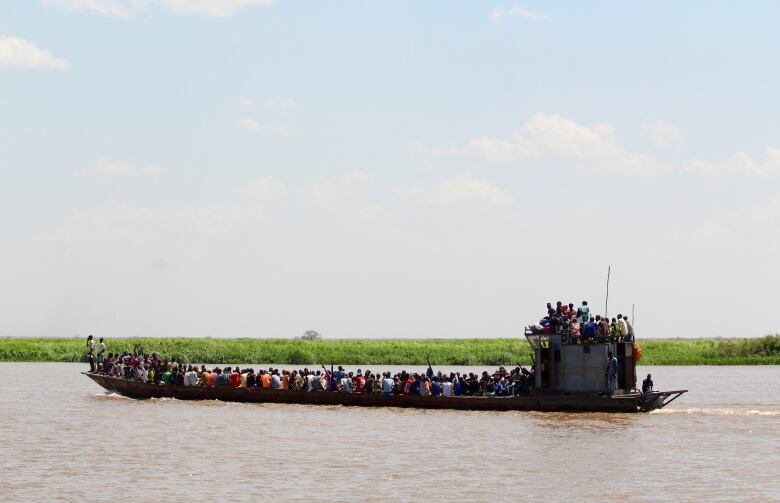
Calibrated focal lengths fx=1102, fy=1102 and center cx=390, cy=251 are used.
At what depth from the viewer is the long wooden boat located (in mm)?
34375

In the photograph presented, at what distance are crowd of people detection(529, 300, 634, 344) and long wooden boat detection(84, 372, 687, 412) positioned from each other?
179 centimetres

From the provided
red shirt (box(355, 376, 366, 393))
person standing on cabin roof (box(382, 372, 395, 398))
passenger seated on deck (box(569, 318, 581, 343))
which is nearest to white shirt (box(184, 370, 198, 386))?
red shirt (box(355, 376, 366, 393))

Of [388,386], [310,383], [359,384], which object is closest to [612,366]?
[388,386]

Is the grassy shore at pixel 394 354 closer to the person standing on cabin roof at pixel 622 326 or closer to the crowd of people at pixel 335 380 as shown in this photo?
the crowd of people at pixel 335 380

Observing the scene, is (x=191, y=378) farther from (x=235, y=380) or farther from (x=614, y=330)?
(x=614, y=330)

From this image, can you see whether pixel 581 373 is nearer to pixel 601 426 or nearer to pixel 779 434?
pixel 601 426

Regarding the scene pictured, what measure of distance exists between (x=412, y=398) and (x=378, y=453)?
30.8ft

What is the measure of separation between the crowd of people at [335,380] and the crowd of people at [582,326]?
6.49 feet

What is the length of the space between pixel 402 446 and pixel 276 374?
1209cm

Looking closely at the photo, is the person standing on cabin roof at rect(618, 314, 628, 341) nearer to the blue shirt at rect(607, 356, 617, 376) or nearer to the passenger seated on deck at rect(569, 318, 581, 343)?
the blue shirt at rect(607, 356, 617, 376)

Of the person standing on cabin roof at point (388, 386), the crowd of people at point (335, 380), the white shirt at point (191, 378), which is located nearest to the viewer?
the crowd of people at point (335, 380)

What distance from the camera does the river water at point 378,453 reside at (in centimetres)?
2306

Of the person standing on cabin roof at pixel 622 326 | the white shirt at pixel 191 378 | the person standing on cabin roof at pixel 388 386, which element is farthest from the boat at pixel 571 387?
the white shirt at pixel 191 378

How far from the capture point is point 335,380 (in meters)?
39.4
